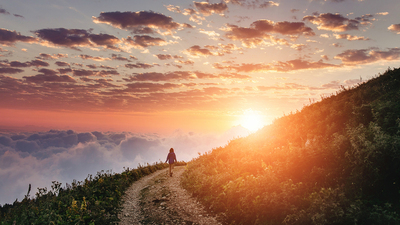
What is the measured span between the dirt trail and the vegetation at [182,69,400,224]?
0.88 metres

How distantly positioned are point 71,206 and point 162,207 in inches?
189

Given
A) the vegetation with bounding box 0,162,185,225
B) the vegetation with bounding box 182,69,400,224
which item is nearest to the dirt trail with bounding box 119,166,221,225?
the vegetation with bounding box 0,162,185,225

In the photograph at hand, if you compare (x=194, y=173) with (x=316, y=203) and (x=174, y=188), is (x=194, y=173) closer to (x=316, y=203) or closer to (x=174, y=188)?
(x=174, y=188)

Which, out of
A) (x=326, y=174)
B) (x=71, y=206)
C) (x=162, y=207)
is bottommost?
(x=326, y=174)

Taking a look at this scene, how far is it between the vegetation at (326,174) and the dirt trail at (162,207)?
88cm

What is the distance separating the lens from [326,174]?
9562 millimetres

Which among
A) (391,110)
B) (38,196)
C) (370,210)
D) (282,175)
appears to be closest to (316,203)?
(370,210)

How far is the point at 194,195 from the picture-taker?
13445 millimetres

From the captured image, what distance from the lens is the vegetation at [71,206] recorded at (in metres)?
8.45

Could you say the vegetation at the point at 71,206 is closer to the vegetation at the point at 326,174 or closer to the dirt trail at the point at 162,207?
the dirt trail at the point at 162,207

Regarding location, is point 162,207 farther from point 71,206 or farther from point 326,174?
point 326,174

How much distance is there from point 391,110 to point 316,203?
21.5 ft

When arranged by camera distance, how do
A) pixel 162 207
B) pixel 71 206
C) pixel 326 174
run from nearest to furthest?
pixel 326 174, pixel 71 206, pixel 162 207

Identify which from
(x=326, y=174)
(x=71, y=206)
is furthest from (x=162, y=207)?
(x=326, y=174)
